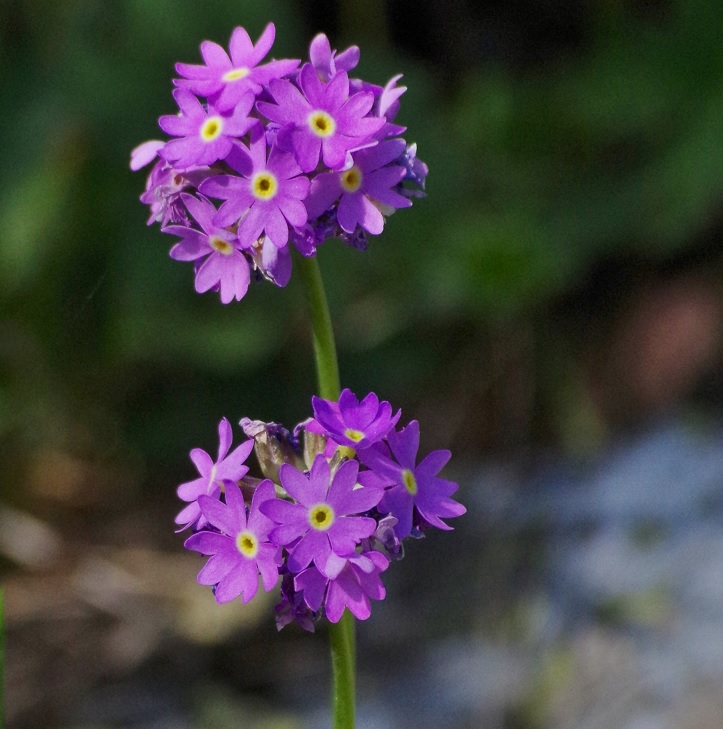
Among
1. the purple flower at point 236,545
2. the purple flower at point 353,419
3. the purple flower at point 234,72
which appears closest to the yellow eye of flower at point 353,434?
the purple flower at point 353,419

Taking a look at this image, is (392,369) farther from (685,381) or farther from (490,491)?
(685,381)

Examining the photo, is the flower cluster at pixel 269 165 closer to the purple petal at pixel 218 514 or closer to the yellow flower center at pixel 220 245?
the yellow flower center at pixel 220 245

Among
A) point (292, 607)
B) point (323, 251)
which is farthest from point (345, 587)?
point (323, 251)

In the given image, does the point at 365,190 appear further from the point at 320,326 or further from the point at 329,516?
the point at 329,516

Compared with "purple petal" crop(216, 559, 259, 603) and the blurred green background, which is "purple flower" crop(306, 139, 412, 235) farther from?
the blurred green background

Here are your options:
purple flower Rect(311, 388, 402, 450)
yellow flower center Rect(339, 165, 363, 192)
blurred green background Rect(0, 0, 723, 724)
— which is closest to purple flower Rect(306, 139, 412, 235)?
yellow flower center Rect(339, 165, 363, 192)
